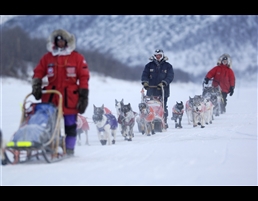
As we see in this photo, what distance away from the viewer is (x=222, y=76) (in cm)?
604

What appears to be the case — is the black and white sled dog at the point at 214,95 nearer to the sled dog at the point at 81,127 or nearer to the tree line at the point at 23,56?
the tree line at the point at 23,56

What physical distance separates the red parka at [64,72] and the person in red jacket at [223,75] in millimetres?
1961

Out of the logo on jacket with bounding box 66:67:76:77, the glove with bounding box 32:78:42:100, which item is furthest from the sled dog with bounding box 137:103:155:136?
the glove with bounding box 32:78:42:100

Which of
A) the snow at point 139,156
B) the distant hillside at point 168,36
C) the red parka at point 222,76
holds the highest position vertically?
the distant hillside at point 168,36

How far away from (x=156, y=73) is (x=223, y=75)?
75 centimetres

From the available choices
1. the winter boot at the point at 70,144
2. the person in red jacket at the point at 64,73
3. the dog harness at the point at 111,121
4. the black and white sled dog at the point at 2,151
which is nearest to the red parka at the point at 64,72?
the person in red jacket at the point at 64,73

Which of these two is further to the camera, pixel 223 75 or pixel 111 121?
pixel 223 75

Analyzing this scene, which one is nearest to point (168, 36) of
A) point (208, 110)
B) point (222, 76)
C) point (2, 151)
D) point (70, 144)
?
point (222, 76)

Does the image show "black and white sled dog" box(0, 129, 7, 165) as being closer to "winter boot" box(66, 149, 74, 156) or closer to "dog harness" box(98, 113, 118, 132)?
"winter boot" box(66, 149, 74, 156)

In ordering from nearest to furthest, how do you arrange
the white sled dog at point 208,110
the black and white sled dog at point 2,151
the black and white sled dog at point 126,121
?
1. the black and white sled dog at point 2,151
2. the black and white sled dog at point 126,121
3. the white sled dog at point 208,110

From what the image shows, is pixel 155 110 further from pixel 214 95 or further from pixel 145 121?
pixel 214 95

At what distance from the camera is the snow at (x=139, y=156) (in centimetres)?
449

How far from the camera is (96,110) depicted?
16.7 ft

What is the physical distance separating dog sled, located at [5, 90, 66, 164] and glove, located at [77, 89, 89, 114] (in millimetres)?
150
